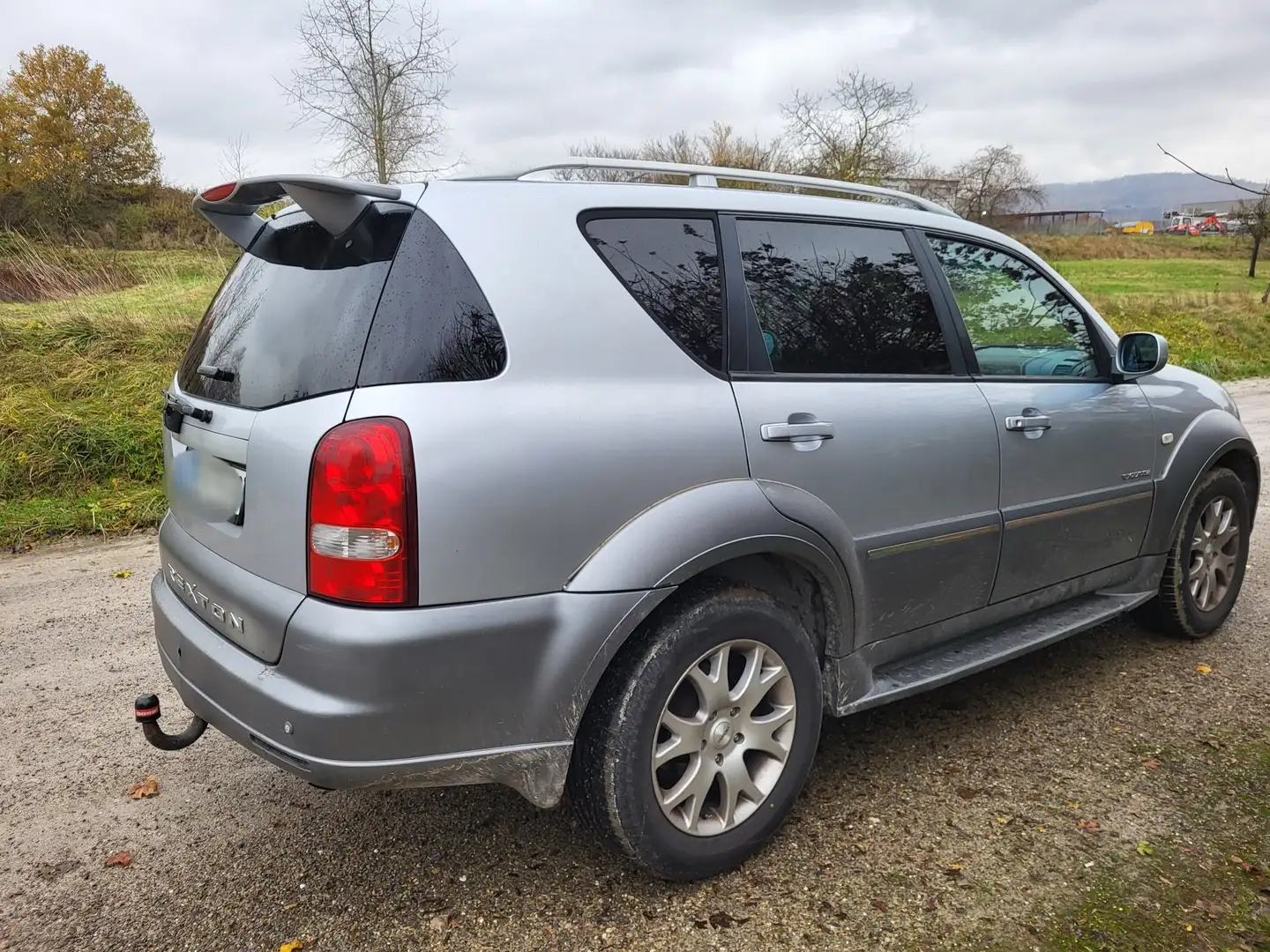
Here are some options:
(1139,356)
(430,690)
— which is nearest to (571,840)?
(430,690)

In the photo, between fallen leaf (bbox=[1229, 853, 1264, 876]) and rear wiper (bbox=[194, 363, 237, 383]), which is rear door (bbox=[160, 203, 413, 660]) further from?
fallen leaf (bbox=[1229, 853, 1264, 876])

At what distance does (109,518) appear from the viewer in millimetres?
6359

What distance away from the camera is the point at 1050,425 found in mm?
3258

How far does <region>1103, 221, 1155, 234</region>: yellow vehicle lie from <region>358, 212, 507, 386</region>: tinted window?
68946mm

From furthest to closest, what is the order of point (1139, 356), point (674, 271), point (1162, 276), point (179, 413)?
1. point (1162, 276)
2. point (1139, 356)
3. point (179, 413)
4. point (674, 271)

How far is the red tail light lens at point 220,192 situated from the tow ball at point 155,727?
4.44ft

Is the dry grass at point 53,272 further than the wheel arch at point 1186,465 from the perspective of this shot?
Yes

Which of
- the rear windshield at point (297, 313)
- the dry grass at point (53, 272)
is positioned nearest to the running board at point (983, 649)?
the rear windshield at point (297, 313)

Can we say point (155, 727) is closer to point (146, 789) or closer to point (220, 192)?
point (146, 789)

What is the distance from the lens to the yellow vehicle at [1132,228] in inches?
2495

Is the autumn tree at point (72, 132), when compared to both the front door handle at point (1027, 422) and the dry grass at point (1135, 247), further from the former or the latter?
the dry grass at point (1135, 247)

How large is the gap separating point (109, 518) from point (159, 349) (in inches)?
133

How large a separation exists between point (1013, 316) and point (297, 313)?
8.35 ft

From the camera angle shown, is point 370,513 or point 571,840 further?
point 571,840
